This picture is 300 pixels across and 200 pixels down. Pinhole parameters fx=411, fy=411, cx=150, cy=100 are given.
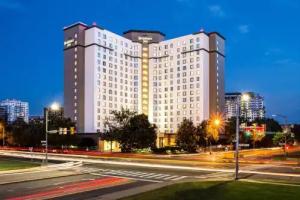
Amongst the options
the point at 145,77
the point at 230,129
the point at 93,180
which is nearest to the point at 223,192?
the point at 93,180

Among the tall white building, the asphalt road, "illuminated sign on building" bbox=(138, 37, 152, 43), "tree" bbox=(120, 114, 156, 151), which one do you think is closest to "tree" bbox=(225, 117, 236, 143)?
the tall white building

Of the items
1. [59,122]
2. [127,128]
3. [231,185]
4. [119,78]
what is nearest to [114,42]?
[119,78]

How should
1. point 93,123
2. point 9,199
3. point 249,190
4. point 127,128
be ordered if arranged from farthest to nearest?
point 93,123, point 127,128, point 249,190, point 9,199

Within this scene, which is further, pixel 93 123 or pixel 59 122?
pixel 93 123

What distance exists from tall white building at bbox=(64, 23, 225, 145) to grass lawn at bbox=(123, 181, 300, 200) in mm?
119016

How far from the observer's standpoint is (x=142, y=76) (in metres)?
176

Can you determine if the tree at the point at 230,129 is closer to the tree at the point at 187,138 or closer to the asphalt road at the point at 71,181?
the tree at the point at 187,138

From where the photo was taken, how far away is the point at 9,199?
93.5ft

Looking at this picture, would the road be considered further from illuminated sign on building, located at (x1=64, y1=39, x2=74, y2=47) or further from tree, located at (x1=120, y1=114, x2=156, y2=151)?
illuminated sign on building, located at (x1=64, y1=39, x2=74, y2=47)

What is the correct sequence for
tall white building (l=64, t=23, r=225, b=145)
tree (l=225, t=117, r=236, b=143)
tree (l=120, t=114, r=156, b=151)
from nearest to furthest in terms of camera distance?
tree (l=120, t=114, r=156, b=151) < tree (l=225, t=117, r=236, b=143) < tall white building (l=64, t=23, r=225, b=145)

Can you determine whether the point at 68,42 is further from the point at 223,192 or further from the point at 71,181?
the point at 223,192

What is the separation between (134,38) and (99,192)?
150476 mm

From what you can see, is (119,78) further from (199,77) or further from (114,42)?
(199,77)

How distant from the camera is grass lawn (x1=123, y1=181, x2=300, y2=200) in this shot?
2772 cm
